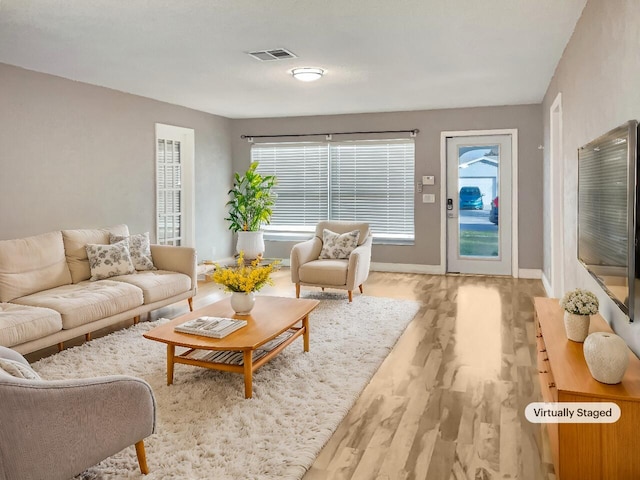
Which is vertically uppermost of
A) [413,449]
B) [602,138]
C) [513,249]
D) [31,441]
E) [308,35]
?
[308,35]

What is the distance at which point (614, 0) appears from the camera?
2.43 meters

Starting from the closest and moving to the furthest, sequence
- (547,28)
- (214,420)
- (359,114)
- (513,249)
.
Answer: (214,420) < (547,28) < (513,249) < (359,114)

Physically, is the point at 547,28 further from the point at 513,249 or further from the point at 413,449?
the point at 513,249

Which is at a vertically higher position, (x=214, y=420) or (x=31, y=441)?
(x=31, y=441)

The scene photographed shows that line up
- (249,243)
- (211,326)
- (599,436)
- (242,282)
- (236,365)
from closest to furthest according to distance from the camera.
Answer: (599,436) → (236,365) → (211,326) → (242,282) → (249,243)

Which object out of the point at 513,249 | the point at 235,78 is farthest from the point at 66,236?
the point at 513,249

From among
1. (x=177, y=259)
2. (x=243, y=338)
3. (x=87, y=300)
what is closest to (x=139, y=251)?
(x=177, y=259)

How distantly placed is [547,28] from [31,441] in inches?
158

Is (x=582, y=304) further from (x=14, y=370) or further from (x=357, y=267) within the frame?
(x=357, y=267)

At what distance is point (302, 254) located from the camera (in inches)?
230

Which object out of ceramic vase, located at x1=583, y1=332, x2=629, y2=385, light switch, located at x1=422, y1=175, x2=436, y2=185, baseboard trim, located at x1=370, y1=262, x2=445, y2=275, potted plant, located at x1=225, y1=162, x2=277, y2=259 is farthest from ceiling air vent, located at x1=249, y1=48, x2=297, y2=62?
baseboard trim, located at x1=370, y1=262, x2=445, y2=275

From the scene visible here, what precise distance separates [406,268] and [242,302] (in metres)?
4.40

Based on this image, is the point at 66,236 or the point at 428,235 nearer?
the point at 66,236

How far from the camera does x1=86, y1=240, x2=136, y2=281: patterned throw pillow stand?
476 cm
